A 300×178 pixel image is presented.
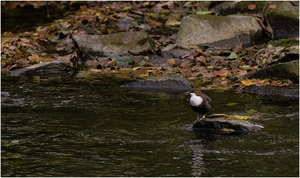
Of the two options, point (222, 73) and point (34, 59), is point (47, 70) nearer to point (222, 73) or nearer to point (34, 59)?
point (34, 59)

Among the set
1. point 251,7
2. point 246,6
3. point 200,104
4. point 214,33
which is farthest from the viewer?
point 246,6

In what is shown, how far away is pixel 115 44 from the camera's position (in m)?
14.9

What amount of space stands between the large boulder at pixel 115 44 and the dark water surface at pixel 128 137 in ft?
7.59

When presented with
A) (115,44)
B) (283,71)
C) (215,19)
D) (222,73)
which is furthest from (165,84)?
(215,19)

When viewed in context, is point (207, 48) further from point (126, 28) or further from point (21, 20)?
point (21, 20)

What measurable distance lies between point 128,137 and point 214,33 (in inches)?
251

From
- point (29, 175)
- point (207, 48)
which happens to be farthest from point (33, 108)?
point (207, 48)

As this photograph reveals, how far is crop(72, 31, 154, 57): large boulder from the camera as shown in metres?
14.7

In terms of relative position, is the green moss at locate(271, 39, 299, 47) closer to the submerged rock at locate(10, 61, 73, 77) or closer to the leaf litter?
the leaf litter

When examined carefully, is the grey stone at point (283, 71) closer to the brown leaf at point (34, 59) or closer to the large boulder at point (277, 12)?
the large boulder at point (277, 12)

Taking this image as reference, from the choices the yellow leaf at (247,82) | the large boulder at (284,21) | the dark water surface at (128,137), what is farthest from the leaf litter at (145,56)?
the dark water surface at (128,137)

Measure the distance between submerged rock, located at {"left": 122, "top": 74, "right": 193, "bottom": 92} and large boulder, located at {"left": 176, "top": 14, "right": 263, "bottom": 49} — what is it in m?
2.70

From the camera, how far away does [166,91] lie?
12.2 meters

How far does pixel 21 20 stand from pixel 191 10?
4.44m
